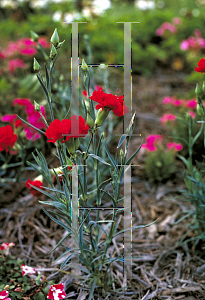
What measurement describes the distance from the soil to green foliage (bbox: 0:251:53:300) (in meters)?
0.08

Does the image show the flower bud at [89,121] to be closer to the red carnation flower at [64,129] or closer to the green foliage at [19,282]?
the red carnation flower at [64,129]

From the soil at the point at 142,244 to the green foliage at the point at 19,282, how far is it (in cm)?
8

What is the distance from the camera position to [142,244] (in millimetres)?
1425

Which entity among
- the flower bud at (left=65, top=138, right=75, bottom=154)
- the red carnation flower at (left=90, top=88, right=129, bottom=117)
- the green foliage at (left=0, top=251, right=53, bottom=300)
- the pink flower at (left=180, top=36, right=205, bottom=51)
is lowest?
the green foliage at (left=0, top=251, right=53, bottom=300)

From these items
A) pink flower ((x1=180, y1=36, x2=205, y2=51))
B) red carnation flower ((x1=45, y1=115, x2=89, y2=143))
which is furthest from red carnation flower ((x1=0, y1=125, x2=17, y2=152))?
pink flower ((x1=180, y1=36, x2=205, y2=51))

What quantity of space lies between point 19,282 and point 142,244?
630 millimetres

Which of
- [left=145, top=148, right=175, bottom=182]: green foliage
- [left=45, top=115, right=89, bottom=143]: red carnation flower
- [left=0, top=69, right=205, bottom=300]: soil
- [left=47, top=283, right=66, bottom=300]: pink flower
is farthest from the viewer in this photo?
[left=145, top=148, right=175, bottom=182]: green foliage

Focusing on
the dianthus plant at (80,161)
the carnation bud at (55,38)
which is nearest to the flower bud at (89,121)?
the dianthus plant at (80,161)

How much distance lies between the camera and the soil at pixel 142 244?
3.76ft

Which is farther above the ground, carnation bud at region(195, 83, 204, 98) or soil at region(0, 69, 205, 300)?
carnation bud at region(195, 83, 204, 98)

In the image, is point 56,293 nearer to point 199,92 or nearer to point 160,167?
point 199,92

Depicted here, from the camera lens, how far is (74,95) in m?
0.93

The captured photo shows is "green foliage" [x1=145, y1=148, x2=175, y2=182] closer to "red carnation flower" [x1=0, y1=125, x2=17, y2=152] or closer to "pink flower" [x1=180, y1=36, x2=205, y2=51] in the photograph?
"red carnation flower" [x1=0, y1=125, x2=17, y2=152]

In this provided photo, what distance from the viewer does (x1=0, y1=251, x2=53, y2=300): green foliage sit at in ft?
3.42
